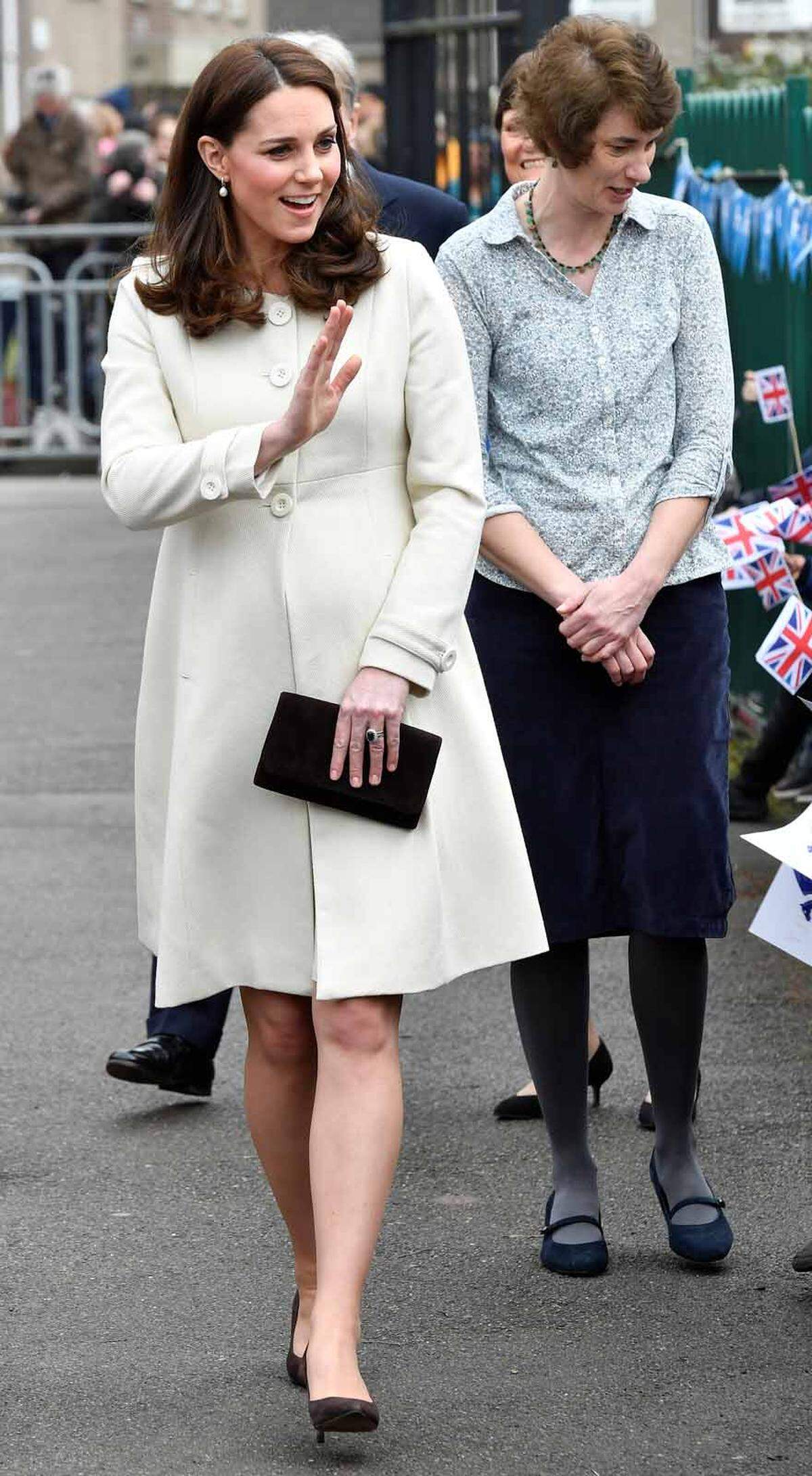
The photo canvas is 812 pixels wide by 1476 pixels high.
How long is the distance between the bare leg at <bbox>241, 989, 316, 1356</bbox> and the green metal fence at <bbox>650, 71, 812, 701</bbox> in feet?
15.3

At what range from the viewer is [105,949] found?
6.41m

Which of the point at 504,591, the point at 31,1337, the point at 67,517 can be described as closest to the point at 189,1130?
the point at 31,1337

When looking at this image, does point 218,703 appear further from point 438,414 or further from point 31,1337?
point 31,1337

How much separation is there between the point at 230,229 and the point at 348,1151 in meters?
1.30

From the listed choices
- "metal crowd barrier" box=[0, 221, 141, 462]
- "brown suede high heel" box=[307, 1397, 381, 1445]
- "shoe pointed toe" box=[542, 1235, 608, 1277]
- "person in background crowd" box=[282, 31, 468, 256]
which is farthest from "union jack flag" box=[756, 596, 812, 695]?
"metal crowd barrier" box=[0, 221, 141, 462]

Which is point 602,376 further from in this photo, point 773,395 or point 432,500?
point 773,395

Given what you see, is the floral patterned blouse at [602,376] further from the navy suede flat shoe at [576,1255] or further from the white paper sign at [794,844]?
the navy suede flat shoe at [576,1255]

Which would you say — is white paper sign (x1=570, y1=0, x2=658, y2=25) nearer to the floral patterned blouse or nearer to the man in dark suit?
the man in dark suit

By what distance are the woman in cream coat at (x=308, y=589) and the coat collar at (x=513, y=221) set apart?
1.58 feet

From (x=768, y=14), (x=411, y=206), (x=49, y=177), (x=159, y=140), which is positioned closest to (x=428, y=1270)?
(x=411, y=206)

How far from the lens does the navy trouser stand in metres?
5.00

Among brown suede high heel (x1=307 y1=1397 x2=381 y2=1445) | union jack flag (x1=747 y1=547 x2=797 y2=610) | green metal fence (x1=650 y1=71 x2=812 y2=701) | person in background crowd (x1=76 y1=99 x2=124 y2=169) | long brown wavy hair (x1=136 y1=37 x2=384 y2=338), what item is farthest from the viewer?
person in background crowd (x1=76 y1=99 x2=124 y2=169)

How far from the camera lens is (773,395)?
7.04 metres

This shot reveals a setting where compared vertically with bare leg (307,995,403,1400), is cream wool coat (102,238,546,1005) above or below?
above
